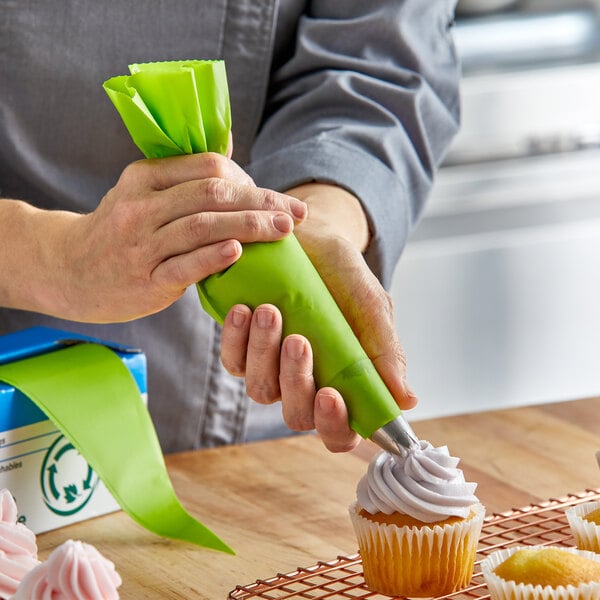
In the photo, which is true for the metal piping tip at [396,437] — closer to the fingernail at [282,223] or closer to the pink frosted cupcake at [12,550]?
the fingernail at [282,223]

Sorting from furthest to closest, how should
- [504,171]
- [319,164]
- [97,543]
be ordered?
[504,171] < [319,164] < [97,543]

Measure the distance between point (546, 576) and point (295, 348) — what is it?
248 mm

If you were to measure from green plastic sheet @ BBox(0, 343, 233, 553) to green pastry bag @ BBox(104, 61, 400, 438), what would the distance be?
209 mm

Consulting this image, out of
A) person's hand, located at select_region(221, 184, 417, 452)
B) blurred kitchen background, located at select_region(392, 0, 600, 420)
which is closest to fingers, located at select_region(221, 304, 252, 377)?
person's hand, located at select_region(221, 184, 417, 452)

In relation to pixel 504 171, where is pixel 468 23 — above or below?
above

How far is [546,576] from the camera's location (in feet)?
2.78

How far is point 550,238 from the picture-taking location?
207cm

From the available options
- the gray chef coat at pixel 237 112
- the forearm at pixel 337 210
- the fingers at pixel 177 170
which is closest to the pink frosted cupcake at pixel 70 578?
the fingers at pixel 177 170

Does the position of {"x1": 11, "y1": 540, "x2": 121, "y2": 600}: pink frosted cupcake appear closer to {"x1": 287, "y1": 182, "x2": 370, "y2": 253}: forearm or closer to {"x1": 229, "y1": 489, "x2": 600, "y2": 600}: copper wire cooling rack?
{"x1": 229, "y1": 489, "x2": 600, "y2": 600}: copper wire cooling rack

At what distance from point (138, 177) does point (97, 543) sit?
0.33 metres

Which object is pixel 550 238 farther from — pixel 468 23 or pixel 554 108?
pixel 468 23

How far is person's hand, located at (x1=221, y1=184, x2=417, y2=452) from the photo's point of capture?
0.90 metres

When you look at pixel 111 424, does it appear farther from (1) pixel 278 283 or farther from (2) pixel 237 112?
(2) pixel 237 112

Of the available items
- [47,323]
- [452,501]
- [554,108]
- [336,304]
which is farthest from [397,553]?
[554,108]
